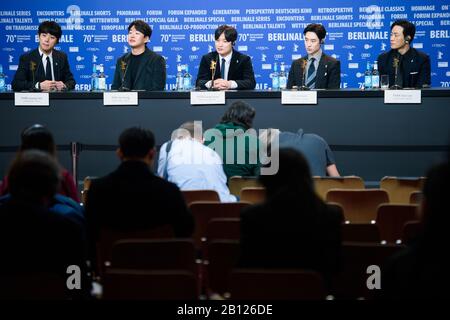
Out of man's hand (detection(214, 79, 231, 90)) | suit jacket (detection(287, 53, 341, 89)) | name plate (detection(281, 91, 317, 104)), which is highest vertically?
suit jacket (detection(287, 53, 341, 89))

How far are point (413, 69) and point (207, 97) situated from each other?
2.01m

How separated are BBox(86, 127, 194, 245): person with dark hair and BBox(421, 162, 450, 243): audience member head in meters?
1.57

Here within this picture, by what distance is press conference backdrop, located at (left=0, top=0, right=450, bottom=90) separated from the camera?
31.8 feet

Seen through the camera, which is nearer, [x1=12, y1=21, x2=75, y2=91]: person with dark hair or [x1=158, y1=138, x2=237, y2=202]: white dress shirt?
[x1=158, y1=138, x2=237, y2=202]: white dress shirt

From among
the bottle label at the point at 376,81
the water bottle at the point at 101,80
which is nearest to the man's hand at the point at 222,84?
the water bottle at the point at 101,80

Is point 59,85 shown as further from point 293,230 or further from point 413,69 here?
point 293,230

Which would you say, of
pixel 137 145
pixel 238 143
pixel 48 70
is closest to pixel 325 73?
pixel 238 143

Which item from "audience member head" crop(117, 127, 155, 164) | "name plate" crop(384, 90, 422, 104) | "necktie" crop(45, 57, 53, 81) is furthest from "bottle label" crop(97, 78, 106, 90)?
"audience member head" crop(117, 127, 155, 164)

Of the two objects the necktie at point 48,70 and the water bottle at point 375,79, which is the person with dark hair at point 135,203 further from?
the necktie at point 48,70

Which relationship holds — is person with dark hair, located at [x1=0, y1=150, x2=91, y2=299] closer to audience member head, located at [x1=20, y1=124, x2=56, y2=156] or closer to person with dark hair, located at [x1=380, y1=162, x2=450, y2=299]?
audience member head, located at [x1=20, y1=124, x2=56, y2=156]

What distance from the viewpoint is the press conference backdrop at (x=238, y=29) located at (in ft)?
31.8

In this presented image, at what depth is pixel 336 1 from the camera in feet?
31.9
